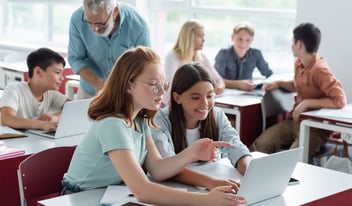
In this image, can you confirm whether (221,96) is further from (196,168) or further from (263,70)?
(196,168)

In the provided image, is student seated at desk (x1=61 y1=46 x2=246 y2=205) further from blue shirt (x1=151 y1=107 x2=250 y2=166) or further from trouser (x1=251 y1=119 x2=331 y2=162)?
trouser (x1=251 y1=119 x2=331 y2=162)

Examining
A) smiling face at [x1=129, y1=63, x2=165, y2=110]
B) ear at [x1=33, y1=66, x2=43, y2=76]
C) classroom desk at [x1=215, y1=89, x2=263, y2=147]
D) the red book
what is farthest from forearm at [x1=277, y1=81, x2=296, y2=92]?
smiling face at [x1=129, y1=63, x2=165, y2=110]

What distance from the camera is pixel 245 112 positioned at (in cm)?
421

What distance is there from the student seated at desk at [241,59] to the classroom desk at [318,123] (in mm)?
1252

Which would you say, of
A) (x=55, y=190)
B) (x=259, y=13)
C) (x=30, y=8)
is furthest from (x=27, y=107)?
(x=30, y=8)

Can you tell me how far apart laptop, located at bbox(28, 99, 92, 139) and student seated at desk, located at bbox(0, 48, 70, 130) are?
0.40 feet

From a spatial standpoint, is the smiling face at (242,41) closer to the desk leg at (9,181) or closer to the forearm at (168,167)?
the desk leg at (9,181)

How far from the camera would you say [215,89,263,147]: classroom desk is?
166 inches

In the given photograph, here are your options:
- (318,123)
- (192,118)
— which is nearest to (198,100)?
(192,118)

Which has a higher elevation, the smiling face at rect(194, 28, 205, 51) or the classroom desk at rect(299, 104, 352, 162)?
the smiling face at rect(194, 28, 205, 51)

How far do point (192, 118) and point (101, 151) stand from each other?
0.57 metres

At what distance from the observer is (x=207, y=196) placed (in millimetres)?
1845

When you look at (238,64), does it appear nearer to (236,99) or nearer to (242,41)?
(242,41)

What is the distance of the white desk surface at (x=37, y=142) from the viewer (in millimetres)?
2717
